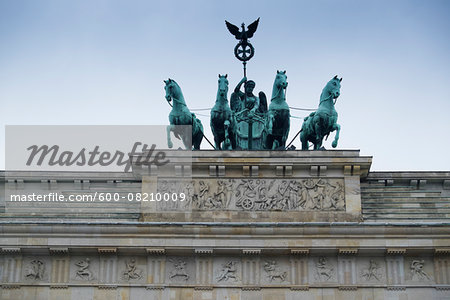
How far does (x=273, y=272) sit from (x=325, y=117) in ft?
16.3

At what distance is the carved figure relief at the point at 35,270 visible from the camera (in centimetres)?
2248

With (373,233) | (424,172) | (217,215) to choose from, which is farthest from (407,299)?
(217,215)

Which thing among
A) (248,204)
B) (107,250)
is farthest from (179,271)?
(248,204)

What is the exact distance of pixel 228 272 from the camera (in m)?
22.4

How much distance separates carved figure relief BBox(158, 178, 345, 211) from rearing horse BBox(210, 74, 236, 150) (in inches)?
77.0

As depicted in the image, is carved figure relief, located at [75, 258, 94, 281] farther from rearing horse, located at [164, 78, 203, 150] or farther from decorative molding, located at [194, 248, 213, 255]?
rearing horse, located at [164, 78, 203, 150]

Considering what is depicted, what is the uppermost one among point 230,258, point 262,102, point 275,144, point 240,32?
point 240,32

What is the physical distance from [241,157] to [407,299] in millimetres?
5818

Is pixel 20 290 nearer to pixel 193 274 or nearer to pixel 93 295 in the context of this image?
pixel 93 295

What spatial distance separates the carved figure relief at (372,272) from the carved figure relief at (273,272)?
2.08 m

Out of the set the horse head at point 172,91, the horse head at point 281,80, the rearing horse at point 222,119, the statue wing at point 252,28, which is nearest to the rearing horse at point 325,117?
the horse head at point 281,80

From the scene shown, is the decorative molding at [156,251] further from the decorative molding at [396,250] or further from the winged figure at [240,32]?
the winged figure at [240,32]

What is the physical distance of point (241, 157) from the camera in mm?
23734

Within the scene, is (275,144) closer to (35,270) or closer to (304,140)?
(304,140)
